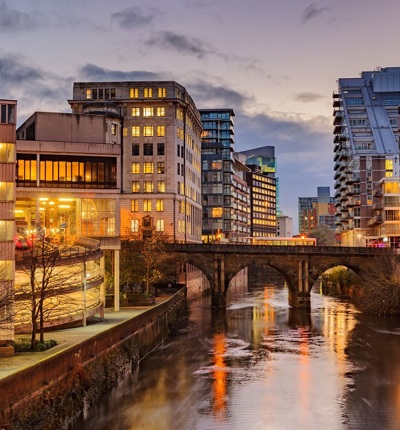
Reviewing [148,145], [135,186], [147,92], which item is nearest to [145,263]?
[135,186]

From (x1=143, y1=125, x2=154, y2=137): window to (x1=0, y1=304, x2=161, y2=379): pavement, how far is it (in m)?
61.4

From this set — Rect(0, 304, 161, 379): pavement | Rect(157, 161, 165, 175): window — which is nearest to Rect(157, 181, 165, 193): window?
Rect(157, 161, 165, 175): window

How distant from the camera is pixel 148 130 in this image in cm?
12356

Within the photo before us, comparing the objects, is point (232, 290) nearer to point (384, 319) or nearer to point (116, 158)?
point (384, 319)

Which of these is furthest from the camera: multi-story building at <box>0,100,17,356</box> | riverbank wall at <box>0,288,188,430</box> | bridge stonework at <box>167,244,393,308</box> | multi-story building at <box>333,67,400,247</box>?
multi-story building at <box>333,67,400,247</box>

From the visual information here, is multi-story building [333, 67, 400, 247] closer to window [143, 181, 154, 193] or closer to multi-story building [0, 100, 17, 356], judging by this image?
window [143, 181, 154, 193]

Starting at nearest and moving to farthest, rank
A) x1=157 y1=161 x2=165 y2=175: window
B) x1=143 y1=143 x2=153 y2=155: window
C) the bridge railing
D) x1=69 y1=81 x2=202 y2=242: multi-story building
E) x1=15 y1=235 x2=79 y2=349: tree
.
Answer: x1=15 y1=235 x2=79 y2=349: tree → the bridge railing → x1=69 y1=81 x2=202 y2=242: multi-story building → x1=157 y1=161 x2=165 y2=175: window → x1=143 y1=143 x2=153 y2=155: window

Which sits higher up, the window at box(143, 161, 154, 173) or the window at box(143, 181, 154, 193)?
the window at box(143, 161, 154, 173)

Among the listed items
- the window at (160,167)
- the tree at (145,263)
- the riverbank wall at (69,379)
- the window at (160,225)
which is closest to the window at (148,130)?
the window at (160,167)

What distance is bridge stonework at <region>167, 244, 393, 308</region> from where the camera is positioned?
101875mm

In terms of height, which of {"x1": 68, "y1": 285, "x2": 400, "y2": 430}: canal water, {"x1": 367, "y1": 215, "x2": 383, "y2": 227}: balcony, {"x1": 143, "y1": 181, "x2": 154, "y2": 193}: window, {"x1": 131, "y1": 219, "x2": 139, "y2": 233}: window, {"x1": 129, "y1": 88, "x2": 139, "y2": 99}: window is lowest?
{"x1": 68, "y1": 285, "x2": 400, "y2": 430}: canal water

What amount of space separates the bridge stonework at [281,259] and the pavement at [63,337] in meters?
35.9

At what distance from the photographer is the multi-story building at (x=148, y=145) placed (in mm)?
121375

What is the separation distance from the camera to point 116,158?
Answer: 69.5 meters
